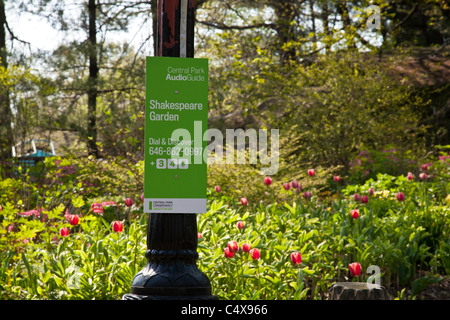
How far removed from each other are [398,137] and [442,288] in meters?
6.86

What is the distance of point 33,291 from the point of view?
388 centimetres

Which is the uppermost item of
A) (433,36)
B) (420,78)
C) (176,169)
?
(433,36)

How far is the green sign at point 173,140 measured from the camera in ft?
8.95

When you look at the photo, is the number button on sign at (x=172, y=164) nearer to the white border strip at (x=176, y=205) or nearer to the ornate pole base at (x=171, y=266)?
the white border strip at (x=176, y=205)

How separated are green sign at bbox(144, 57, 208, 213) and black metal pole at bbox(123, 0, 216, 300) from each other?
11 centimetres

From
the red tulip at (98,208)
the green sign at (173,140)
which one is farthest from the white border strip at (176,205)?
the red tulip at (98,208)

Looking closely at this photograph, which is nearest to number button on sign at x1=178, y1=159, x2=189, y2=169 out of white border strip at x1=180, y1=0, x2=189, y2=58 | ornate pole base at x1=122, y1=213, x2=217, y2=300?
ornate pole base at x1=122, y1=213, x2=217, y2=300

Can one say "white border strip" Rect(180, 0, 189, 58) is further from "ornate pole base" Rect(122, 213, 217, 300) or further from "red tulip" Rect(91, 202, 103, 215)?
"red tulip" Rect(91, 202, 103, 215)

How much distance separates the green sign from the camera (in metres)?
2.73

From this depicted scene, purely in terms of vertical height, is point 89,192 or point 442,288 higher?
point 89,192

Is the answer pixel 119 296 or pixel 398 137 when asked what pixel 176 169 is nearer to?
pixel 119 296
